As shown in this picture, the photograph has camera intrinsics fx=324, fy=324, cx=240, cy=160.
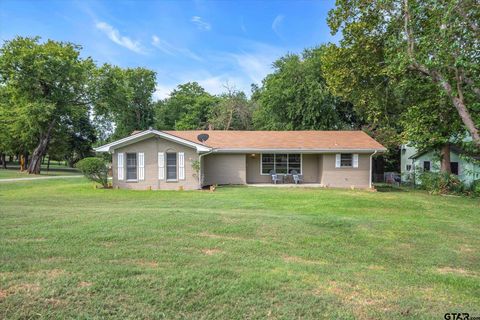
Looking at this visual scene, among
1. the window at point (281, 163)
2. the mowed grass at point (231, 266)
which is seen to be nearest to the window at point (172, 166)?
the window at point (281, 163)

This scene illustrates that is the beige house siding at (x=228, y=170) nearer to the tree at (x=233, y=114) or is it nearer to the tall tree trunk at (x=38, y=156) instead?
the tree at (x=233, y=114)

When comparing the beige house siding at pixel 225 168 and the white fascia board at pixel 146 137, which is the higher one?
the white fascia board at pixel 146 137

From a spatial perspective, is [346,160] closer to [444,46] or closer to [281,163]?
[281,163]

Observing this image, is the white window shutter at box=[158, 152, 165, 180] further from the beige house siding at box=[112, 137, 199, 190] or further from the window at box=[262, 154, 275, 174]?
the window at box=[262, 154, 275, 174]

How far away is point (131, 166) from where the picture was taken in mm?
17688

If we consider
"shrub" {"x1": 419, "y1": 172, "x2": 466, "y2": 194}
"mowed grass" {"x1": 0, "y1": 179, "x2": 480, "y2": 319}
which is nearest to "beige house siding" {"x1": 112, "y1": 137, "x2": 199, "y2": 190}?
"mowed grass" {"x1": 0, "y1": 179, "x2": 480, "y2": 319}

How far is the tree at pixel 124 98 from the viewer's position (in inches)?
1313

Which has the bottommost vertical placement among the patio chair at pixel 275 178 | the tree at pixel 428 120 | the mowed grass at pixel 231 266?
the mowed grass at pixel 231 266

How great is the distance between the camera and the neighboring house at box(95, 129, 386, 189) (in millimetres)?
17516

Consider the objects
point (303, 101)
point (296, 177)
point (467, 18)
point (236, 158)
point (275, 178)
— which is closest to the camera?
point (467, 18)

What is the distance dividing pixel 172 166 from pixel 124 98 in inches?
845

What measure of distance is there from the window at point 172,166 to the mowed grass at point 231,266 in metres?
8.66

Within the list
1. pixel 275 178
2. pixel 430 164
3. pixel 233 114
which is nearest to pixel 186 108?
pixel 233 114

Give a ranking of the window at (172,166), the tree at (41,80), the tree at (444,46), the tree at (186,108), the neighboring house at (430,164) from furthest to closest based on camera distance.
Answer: the tree at (186,108) → the tree at (41,80) → the neighboring house at (430,164) → the window at (172,166) → the tree at (444,46)
